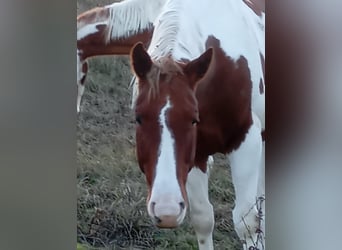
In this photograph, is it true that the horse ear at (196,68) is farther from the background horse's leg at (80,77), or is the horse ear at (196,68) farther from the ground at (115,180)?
the background horse's leg at (80,77)

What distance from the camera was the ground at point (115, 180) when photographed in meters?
1.98

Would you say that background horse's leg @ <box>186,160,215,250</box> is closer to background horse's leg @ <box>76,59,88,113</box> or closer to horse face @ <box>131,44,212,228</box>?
horse face @ <box>131,44,212,228</box>

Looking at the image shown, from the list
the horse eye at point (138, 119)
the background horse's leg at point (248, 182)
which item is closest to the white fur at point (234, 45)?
the background horse's leg at point (248, 182)

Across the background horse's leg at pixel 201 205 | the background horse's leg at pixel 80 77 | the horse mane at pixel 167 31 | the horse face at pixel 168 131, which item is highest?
the horse mane at pixel 167 31

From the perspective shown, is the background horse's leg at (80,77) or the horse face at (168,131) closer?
the horse face at (168,131)

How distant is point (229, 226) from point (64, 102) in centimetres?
76

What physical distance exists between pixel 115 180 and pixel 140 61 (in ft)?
1.45

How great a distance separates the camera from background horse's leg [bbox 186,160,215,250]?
6.48 feet

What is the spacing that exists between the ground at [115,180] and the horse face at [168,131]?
2.1 inches

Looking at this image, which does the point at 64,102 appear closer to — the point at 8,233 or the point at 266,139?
the point at 8,233

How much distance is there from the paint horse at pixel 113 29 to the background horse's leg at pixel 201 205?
1.66ft

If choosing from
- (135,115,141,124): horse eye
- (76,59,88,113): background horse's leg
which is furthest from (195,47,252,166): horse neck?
(76,59,88,113): background horse's leg

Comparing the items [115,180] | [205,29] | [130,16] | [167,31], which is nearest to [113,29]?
[130,16]

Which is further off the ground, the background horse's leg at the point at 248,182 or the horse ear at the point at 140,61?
the horse ear at the point at 140,61
